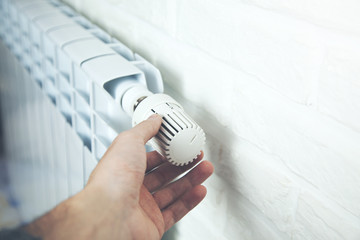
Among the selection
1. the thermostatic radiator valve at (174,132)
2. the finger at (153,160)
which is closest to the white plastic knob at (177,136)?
the thermostatic radiator valve at (174,132)

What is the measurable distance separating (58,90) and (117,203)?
1.44ft

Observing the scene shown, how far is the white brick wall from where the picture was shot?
337mm

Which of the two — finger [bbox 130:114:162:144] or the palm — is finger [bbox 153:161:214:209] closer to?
the palm

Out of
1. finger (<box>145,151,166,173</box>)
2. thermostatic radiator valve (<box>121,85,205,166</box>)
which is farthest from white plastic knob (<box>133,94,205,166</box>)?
finger (<box>145,151,166,173</box>)

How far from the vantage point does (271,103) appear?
1.34ft

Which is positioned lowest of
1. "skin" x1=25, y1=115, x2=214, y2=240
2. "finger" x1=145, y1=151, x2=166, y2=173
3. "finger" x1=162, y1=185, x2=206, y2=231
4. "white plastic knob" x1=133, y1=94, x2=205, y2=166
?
"finger" x1=162, y1=185, x2=206, y2=231

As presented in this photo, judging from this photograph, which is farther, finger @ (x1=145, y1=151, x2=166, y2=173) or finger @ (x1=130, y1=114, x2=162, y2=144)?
finger @ (x1=145, y1=151, x2=166, y2=173)

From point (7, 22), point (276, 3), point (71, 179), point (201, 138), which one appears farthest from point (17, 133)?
point (276, 3)

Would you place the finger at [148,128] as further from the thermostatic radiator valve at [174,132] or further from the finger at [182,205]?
the finger at [182,205]

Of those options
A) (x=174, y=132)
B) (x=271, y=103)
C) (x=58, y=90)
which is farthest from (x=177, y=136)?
(x=58, y=90)

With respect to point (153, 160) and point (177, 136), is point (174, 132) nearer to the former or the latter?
point (177, 136)

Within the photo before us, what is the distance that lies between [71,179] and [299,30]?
695 mm

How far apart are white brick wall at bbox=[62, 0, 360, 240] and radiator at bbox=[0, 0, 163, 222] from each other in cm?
9

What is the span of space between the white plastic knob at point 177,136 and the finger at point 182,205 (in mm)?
118
